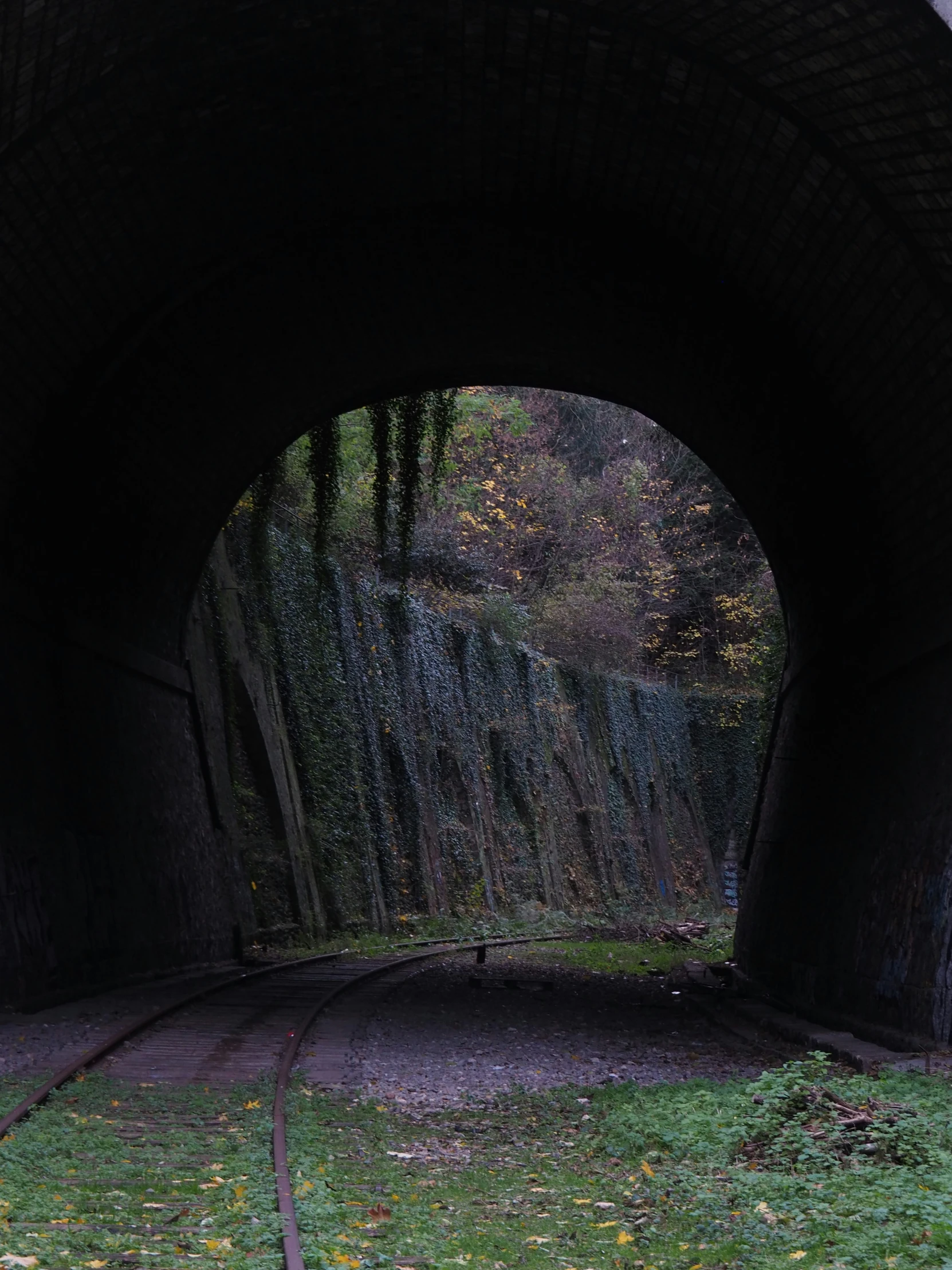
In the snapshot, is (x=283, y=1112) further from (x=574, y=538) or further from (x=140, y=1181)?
(x=574, y=538)

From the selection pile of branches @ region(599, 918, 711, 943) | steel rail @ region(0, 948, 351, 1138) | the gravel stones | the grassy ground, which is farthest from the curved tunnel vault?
pile of branches @ region(599, 918, 711, 943)

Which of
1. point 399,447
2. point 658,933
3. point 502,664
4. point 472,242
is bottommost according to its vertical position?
point 658,933

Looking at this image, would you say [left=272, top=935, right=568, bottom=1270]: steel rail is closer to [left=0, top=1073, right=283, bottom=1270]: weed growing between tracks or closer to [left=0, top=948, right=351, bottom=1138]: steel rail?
[left=0, top=1073, right=283, bottom=1270]: weed growing between tracks

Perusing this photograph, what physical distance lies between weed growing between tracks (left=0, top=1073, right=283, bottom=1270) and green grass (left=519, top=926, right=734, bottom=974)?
11.0 metres

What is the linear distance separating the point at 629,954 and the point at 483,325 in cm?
1162

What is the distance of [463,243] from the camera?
11672 mm

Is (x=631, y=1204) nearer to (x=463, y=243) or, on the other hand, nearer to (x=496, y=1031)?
(x=496, y=1031)

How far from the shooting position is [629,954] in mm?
21266

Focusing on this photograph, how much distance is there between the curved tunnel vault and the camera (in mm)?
7984

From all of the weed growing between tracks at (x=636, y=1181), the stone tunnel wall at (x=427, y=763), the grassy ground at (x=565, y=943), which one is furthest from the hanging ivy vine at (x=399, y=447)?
the weed growing between tracks at (x=636, y=1181)

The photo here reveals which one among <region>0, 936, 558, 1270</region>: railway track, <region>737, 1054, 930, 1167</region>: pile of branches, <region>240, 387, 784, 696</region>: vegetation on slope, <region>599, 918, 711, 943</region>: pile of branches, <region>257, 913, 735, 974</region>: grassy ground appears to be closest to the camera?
<region>0, 936, 558, 1270</region>: railway track

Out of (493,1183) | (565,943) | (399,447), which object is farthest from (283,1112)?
(565,943)

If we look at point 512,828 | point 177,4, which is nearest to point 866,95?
point 177,4

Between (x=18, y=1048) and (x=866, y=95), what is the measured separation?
25.5 ft
